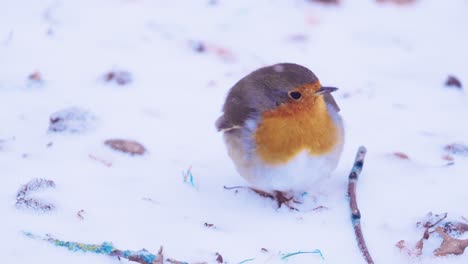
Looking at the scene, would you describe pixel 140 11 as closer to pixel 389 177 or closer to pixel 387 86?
pixel 387 86

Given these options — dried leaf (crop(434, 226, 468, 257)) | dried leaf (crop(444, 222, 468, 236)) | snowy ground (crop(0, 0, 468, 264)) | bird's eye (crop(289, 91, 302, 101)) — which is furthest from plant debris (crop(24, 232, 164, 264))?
dried leaf (crop(444, 222, 468, 236))

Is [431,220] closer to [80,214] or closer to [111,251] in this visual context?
[111,251]

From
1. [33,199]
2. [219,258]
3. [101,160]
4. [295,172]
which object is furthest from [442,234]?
[33,199]

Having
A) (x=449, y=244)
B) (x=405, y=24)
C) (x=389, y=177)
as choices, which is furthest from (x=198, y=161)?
(x=405, y=24)

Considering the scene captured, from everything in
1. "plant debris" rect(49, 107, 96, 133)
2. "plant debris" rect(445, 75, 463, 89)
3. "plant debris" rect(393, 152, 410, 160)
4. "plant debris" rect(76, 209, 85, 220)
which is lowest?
"plant debris" rect(393, 152, 410, 160)

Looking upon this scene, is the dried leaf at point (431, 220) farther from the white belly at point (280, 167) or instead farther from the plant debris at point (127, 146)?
the plant debris at point (127, 146)

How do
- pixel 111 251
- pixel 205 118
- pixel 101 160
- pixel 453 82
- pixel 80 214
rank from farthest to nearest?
pixel 453 82 → pixel 205 118 → pixel 101 160 → pixel 80 214 → pixel 111 251

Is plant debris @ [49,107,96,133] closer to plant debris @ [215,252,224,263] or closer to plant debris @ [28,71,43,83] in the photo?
plant debris @ [28,71,43,83]
